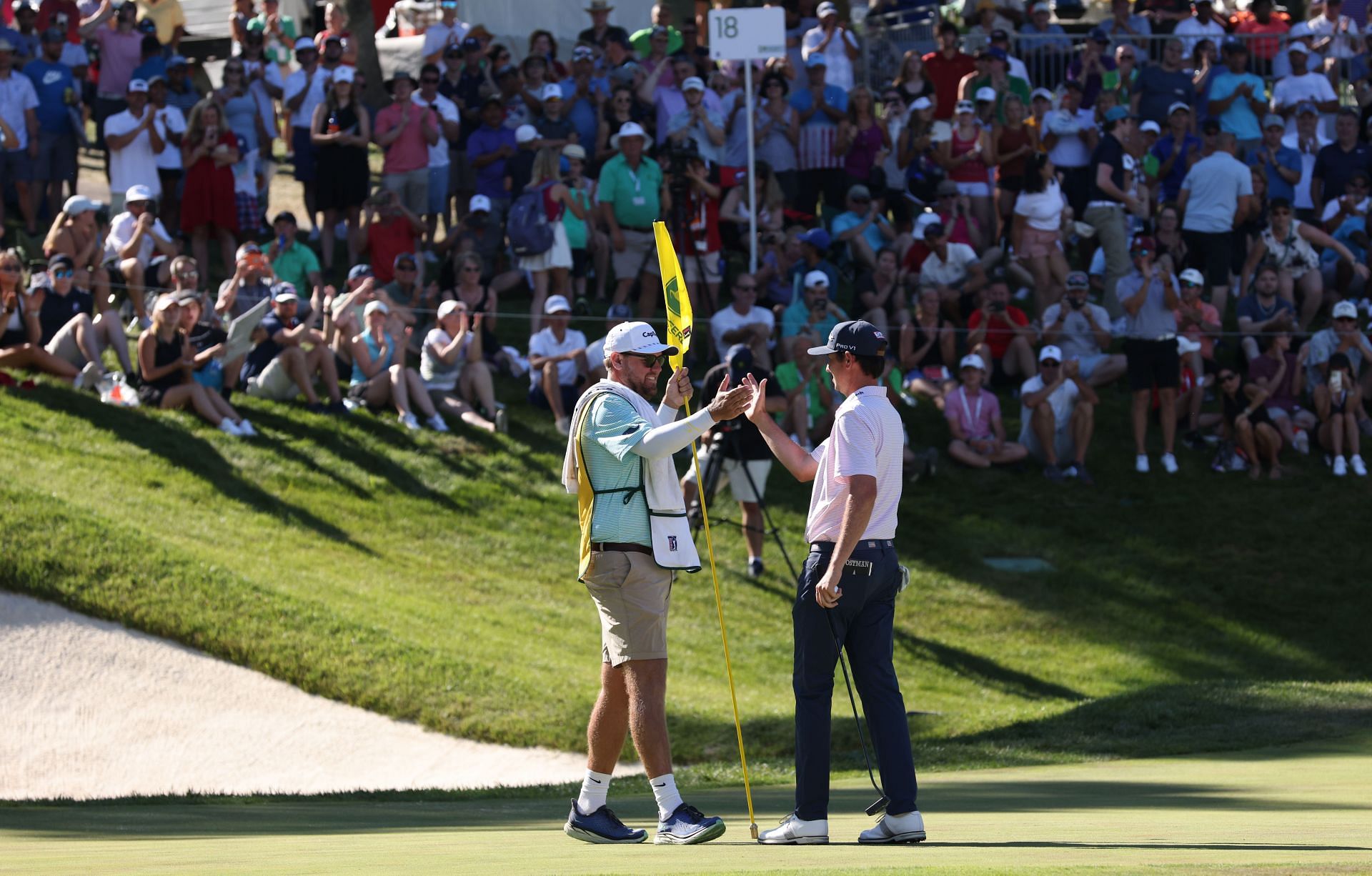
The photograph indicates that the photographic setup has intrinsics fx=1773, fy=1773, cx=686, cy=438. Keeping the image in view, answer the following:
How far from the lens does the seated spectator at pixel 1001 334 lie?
62.8 feet

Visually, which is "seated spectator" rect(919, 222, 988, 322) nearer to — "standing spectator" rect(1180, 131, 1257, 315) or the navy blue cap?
"standing spectator" rect(1180, 131, 1257, 315)

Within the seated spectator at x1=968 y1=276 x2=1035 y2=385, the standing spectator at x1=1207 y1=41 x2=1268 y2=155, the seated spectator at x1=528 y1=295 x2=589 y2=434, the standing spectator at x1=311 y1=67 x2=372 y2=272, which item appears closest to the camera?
the seated spectator at x1=528 y1=295 x2=589 y2=434

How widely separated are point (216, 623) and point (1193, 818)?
8.00 m

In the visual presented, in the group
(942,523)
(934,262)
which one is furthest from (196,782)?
(934,262)

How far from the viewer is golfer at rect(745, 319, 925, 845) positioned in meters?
6.58

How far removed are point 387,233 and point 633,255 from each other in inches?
108

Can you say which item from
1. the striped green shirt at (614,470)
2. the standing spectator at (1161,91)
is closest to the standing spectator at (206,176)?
the standing spectator at (1161,91)

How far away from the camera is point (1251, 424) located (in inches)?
736

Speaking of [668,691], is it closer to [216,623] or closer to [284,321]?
[216,623]

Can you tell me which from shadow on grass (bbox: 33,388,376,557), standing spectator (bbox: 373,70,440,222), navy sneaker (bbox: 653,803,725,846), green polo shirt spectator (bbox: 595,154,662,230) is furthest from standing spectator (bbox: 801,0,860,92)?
navy sneaker (bbox: 653,803,725,846)

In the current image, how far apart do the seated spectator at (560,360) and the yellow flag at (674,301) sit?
10270 millimetres

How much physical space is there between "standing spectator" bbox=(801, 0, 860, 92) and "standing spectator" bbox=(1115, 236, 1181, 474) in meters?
5.23

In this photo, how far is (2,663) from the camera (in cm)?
1241

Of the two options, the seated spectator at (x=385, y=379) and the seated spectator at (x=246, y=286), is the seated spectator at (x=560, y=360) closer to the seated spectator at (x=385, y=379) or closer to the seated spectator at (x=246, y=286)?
the seated spectator at (x=385, y=379)
